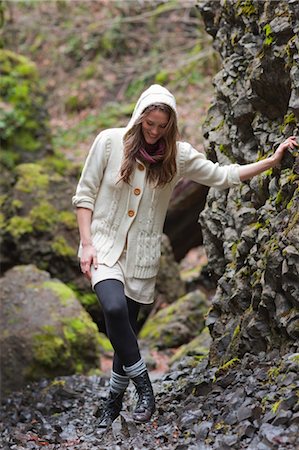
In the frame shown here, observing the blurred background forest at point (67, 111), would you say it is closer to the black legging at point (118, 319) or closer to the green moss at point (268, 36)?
the black legging at point (118, 319)

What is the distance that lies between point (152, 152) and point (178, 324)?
632 cm

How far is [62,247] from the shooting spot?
459 inches

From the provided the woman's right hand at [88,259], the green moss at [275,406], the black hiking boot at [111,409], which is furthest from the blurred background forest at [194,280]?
the woman's right hand at [88,259]

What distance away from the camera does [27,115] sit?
1412cm

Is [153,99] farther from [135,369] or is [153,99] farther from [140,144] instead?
[135,369]

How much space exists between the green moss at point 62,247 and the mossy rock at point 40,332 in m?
1.44

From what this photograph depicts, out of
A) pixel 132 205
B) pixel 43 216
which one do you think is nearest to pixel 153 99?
pixel 132 205

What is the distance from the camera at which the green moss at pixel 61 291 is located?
967 cm

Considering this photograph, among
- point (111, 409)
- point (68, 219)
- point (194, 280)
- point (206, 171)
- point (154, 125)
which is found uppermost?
point (154, 125)

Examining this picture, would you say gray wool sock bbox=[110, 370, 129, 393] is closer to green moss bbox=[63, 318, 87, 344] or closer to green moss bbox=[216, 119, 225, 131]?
green moss bbox=[216, 119, 225, 131]

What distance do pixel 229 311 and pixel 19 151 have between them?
8518 mm

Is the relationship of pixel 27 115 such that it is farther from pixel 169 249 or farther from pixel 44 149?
pixel 169 249

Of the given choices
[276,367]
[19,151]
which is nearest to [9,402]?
[276,367]

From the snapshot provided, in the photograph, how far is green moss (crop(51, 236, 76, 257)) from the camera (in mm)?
11609
